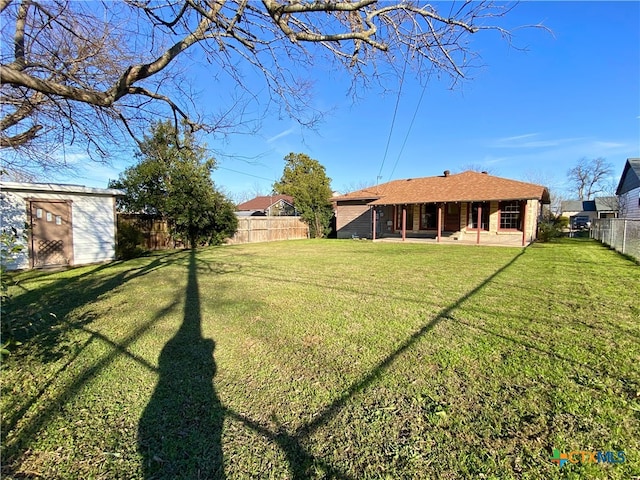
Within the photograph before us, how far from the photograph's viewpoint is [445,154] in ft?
83.3

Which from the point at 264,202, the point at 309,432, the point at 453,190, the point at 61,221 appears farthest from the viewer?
the point at 264,202

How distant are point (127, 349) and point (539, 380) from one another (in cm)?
435

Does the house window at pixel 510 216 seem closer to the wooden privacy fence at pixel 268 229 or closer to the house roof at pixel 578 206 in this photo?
the wooden privacy fence at pixel 268 229

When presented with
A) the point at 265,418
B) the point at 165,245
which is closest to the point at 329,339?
the point at 265,418

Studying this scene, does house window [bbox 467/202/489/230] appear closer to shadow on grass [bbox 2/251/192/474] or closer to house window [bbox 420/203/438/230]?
house window [bbox 420/203/438/230]

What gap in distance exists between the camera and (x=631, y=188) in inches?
718

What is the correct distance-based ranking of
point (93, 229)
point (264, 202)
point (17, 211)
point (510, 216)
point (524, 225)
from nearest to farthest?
1. point (17, 211)
2. point (93, 229)
3. point (524, 225)
4. point (510, 216)
5. point (264, 202)

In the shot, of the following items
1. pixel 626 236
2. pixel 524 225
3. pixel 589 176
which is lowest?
pixel 626 236

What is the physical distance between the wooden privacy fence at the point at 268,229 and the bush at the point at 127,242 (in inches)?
223

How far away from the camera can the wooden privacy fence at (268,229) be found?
19250 millimetres

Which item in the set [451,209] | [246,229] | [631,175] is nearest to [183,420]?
[246,229]

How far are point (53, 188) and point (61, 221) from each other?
1.14m

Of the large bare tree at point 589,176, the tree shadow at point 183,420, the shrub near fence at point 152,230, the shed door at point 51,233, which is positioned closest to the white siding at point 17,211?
the shed door at point 51,233

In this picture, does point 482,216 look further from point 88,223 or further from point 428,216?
point 88,223
